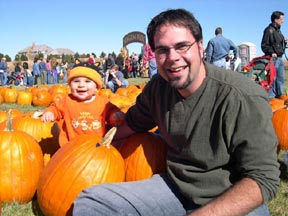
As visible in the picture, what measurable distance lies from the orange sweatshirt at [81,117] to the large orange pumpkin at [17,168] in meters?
0.48

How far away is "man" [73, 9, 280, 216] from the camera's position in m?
2.21

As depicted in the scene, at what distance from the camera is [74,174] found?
294cm

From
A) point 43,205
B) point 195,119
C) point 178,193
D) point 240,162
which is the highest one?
point 195,119

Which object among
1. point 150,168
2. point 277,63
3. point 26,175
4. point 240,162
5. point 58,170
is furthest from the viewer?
point 277,63

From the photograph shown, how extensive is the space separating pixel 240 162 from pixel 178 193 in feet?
2.10

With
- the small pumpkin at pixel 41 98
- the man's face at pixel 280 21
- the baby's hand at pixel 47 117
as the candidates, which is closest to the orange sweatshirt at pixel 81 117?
the baby's hand at pixel 47 117

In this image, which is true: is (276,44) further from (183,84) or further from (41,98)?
(183,84)

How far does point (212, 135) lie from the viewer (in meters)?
2.43

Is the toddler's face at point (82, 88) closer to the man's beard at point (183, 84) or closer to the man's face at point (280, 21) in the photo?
the man's beard at point (183, 84)

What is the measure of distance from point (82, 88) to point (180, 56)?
1770 mm

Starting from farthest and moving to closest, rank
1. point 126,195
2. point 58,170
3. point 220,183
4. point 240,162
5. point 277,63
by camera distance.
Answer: point 277,63
point 58,170
point 126,195
point 220,183
point 240,162

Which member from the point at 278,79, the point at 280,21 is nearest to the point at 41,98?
the point at 278,79

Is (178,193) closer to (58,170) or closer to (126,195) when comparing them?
(126,195)

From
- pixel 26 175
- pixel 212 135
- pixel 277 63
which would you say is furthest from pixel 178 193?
pixel 277 63
